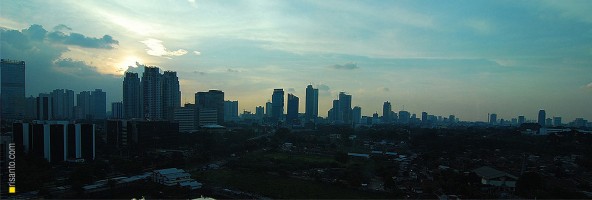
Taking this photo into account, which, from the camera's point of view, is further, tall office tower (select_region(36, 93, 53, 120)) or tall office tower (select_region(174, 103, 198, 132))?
tall office tower (select_region(174, 103, 198, 132))

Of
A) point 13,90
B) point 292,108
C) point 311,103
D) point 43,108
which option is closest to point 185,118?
point 43,108

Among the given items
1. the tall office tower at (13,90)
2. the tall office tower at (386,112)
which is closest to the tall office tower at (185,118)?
the tall office tower at (13,90)

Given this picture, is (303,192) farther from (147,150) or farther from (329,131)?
(329,131)

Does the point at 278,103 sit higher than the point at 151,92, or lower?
lower

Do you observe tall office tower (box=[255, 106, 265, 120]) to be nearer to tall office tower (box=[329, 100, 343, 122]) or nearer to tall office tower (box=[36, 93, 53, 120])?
tall office tower (box=[329, 100, 343, 122])

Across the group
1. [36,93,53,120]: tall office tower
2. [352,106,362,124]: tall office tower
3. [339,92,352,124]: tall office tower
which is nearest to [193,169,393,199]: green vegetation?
[36,93,53,120]: tall office tower

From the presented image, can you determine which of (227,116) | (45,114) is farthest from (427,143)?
(227,116)

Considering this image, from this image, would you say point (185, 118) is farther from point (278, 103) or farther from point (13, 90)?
point (278, 103)
